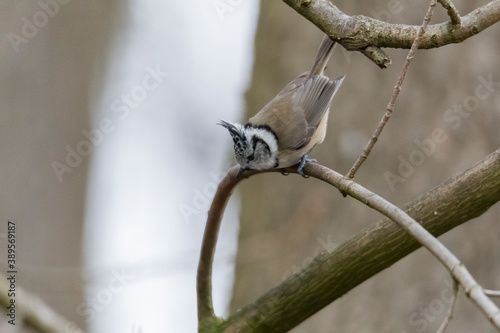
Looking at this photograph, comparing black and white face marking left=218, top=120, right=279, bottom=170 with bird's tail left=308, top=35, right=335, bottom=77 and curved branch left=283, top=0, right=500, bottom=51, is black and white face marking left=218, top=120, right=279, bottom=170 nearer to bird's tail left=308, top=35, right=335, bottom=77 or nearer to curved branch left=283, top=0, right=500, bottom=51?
bird's tail left=308, top=35, right=335, bottom=77

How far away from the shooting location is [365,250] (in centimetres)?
210

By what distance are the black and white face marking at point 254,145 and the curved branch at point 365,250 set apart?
85cm

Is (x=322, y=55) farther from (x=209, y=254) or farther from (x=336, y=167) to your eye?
(x=209, y=254)

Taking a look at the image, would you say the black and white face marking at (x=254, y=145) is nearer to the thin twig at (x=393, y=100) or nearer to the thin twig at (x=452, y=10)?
the thin twig at (x=393, y=100)

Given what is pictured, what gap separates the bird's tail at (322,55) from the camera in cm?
363

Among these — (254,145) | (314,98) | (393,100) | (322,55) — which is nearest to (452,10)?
(393,100)

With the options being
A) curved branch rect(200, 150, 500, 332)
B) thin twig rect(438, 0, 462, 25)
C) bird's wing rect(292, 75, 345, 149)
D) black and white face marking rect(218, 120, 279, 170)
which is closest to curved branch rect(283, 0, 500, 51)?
thin twig rect(438, 0, 462, 25)

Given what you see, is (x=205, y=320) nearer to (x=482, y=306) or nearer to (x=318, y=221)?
(x=482, y=306)

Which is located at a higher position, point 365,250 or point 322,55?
point 322,55

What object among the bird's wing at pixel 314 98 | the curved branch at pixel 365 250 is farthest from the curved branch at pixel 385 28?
the bird's wing at pixel 314 98

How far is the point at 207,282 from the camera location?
8.05ft

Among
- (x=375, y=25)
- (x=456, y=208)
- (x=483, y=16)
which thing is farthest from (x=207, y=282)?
(x=483, y=16)

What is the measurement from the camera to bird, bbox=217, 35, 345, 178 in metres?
3.25

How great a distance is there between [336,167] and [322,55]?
0.72m
